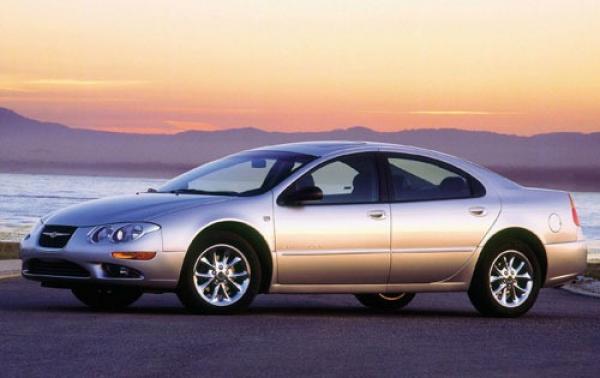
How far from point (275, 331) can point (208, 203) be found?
1.72 metres

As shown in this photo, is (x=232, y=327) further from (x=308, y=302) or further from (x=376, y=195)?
(x=308, y=302)

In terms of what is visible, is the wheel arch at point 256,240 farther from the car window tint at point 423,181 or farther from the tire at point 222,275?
the car window tint at point 423,181

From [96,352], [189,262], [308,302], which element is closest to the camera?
[96,352]

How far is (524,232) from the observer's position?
49.2 ft

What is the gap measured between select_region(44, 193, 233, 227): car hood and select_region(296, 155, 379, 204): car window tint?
3.24 ft

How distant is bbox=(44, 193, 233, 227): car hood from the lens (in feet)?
44.2

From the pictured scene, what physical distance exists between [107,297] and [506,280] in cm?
393

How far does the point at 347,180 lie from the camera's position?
14516 millimetres

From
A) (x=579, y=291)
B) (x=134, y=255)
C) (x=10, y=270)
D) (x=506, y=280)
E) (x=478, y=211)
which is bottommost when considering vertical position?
(x=579, y=291)

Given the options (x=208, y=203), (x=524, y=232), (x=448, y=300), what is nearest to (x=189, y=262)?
(x=208, y=203)

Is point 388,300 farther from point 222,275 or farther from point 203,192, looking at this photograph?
point 222,275

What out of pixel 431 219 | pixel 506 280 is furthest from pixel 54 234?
pixel 506 280

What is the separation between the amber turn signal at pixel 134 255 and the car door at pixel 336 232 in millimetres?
1193

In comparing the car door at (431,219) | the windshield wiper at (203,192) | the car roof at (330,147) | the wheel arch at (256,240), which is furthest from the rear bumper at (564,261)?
the windshield wiper at (203,192)
